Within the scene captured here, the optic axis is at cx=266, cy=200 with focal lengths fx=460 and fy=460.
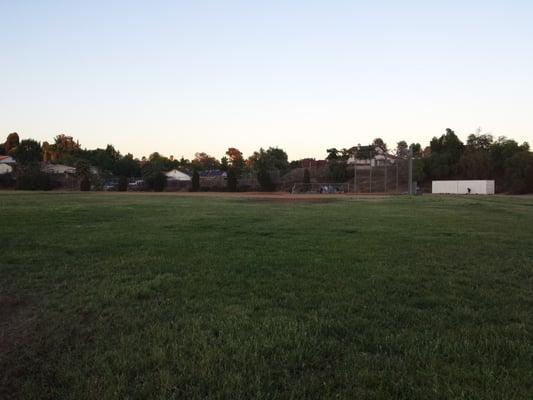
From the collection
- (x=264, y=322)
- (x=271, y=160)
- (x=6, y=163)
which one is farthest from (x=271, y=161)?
(x=264, y=322)

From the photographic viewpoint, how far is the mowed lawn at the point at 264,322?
3461 mm

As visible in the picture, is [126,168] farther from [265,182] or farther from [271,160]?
[265,182]

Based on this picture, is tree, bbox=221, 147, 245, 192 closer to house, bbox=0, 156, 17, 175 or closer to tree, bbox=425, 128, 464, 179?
tree, bbox=425, 128, 464, 179

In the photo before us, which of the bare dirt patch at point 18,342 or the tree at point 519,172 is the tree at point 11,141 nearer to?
the tree at point 519,172

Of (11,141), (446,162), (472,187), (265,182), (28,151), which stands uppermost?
(11,141)

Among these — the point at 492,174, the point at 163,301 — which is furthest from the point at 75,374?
the point at 492,174

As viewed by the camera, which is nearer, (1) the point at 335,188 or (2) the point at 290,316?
(2) the point at 290,316

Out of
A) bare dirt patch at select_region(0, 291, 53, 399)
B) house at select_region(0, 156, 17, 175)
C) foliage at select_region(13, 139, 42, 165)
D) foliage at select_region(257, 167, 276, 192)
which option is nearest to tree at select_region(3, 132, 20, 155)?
foliage at select_region(13, 139, 42, 165)

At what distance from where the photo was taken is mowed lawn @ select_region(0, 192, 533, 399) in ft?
11.4

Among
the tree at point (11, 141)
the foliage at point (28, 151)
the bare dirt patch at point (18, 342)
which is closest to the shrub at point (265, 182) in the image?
the bare dirt patch at point (18, 342)

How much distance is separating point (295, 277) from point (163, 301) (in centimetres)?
209

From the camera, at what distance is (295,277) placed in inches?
269

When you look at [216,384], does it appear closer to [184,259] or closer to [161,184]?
[184,259]

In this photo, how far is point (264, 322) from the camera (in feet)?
15.5
